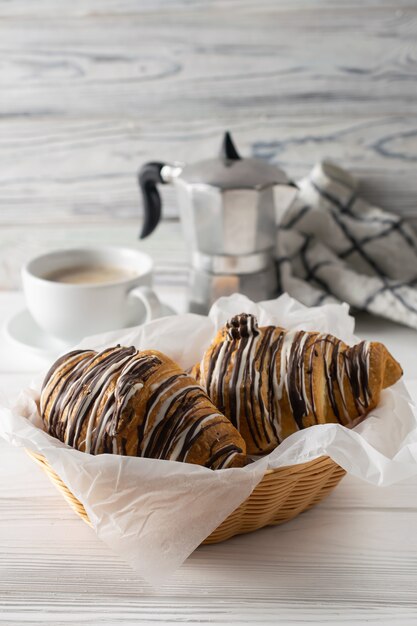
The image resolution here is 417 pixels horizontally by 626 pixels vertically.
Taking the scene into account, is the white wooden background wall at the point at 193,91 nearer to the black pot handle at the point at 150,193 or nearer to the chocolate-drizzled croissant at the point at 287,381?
the black pot handle at the point at 150,193

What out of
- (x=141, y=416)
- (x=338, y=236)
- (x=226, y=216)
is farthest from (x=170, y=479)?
(x=338, y=236)

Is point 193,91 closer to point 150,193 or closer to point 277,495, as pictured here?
point 150,193

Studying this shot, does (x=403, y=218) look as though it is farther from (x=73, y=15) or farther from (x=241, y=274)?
(x=73, y=15)

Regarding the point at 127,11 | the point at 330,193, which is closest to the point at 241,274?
the point at 330,193

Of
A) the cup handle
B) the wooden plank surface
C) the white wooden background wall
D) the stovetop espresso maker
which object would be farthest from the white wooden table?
the white wooden background wall

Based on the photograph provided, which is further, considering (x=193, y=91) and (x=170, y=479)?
(x=193, y=91)

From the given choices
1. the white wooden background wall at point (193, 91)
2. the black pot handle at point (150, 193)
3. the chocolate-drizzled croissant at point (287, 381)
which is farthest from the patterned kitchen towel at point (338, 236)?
the chocolate-drizzled croissant at point (287, 381)
